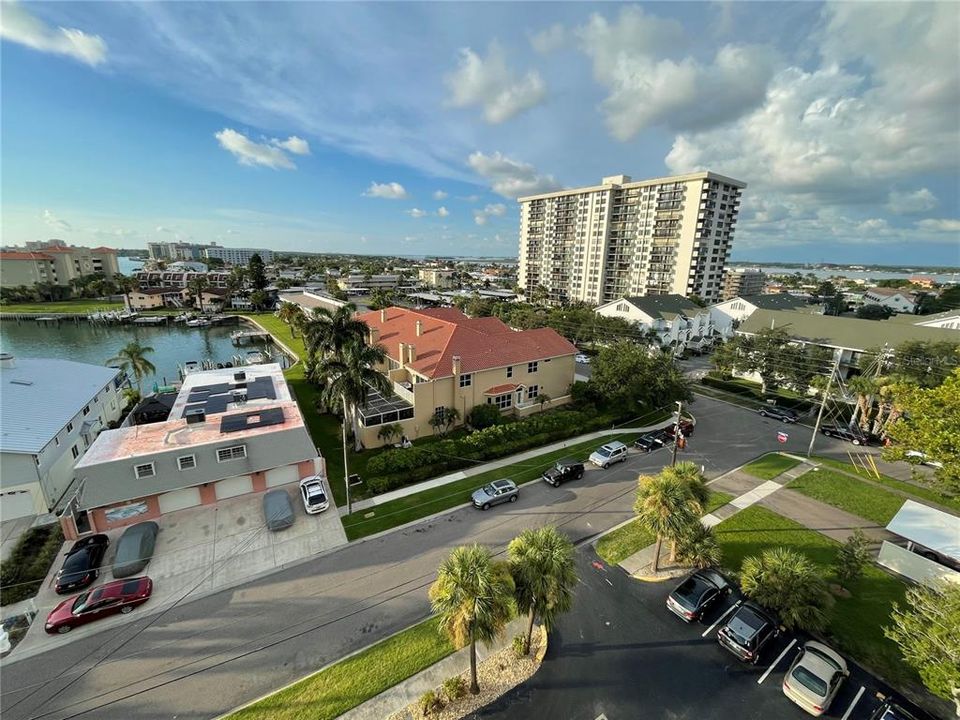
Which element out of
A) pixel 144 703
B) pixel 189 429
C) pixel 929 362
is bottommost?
pixel 144 703

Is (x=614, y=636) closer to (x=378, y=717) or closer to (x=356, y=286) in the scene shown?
(x=378, y=717)

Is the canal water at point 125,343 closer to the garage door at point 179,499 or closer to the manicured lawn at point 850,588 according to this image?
the garage door at point 179,499

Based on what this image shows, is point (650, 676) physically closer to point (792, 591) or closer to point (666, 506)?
point (666, 506)

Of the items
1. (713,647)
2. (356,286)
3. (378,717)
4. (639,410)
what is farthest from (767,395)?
(356,286)

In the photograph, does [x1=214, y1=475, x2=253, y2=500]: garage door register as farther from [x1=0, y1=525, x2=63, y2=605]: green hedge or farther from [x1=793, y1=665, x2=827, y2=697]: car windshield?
[x1=793, y1=665, x2=827, y2=697]: car windshield

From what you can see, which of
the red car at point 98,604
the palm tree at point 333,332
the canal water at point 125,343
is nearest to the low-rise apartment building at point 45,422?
the red car at point 98,604

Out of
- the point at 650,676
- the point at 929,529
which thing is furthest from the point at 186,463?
the point at 929,529
